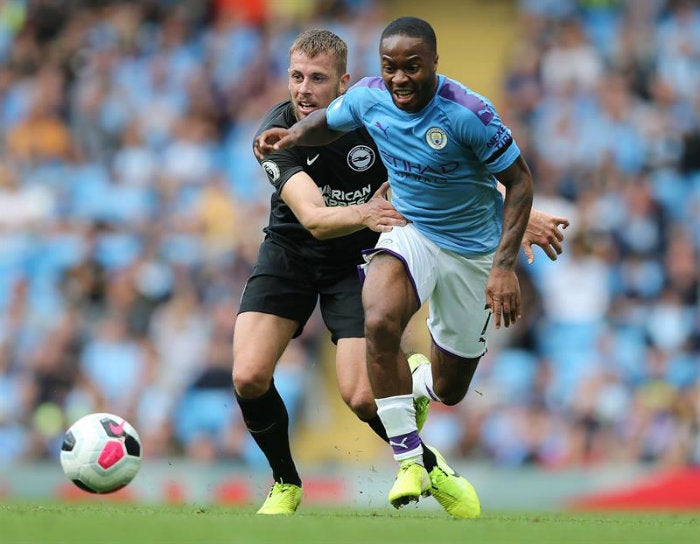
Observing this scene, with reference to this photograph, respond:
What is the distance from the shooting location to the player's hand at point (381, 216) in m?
6.91

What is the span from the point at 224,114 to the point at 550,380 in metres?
5.06

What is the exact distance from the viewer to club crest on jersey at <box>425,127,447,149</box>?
Answer: 6727mm

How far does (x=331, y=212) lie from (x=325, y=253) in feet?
2.15

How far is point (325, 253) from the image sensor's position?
7.68 metres

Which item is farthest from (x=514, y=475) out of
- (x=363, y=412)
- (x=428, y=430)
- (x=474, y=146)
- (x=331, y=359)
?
(x=474, y=146)

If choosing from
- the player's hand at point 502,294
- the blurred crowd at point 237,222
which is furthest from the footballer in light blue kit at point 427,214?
the blurred crowd at point 237,222

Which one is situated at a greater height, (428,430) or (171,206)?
(171,206)

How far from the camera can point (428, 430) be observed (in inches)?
491

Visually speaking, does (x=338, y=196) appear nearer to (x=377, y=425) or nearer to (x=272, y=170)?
(x=272, y=170)

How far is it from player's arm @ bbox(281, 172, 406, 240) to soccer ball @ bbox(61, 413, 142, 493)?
1.62m

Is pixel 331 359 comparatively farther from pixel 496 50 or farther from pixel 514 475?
pixel 496 50

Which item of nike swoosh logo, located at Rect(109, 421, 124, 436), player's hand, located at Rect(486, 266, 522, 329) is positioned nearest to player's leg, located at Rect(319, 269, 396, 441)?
player's hand, located at Rect(486, 266, 522, 329)

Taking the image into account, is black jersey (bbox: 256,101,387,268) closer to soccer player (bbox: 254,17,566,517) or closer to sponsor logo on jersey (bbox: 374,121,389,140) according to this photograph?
soccer player (bbox: 254,17,566,517)

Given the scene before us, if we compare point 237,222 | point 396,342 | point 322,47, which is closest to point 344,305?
point 396,342
